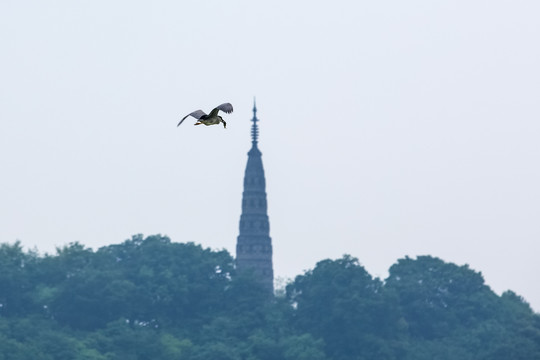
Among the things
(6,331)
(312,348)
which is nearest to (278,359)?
(312,348)

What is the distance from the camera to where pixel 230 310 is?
164875 millimetres

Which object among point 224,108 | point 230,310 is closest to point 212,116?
point 224,108

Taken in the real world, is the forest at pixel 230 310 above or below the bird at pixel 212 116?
above

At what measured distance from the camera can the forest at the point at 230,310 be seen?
150m

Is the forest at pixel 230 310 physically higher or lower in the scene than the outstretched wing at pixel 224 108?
higher

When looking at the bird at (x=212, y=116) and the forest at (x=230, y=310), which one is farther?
the forest at (x=230, y=310)

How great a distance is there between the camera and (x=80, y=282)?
540ft

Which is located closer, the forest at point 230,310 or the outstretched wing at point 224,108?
the outstretched wing at point 224,108

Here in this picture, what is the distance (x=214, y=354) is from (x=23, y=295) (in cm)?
2608

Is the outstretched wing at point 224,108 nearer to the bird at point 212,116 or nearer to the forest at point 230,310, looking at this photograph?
the bird at point 212,116

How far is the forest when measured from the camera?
15050 cm

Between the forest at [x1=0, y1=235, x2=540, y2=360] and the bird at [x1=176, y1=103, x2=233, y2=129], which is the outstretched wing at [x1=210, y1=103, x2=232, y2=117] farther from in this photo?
the forest at [x1=0, y1=235, x2=540, y2=360]

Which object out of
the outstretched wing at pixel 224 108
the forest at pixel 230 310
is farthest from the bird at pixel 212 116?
the forest at pixel 230 310

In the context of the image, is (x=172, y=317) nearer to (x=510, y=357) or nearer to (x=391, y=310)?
(x=391, y=310)
